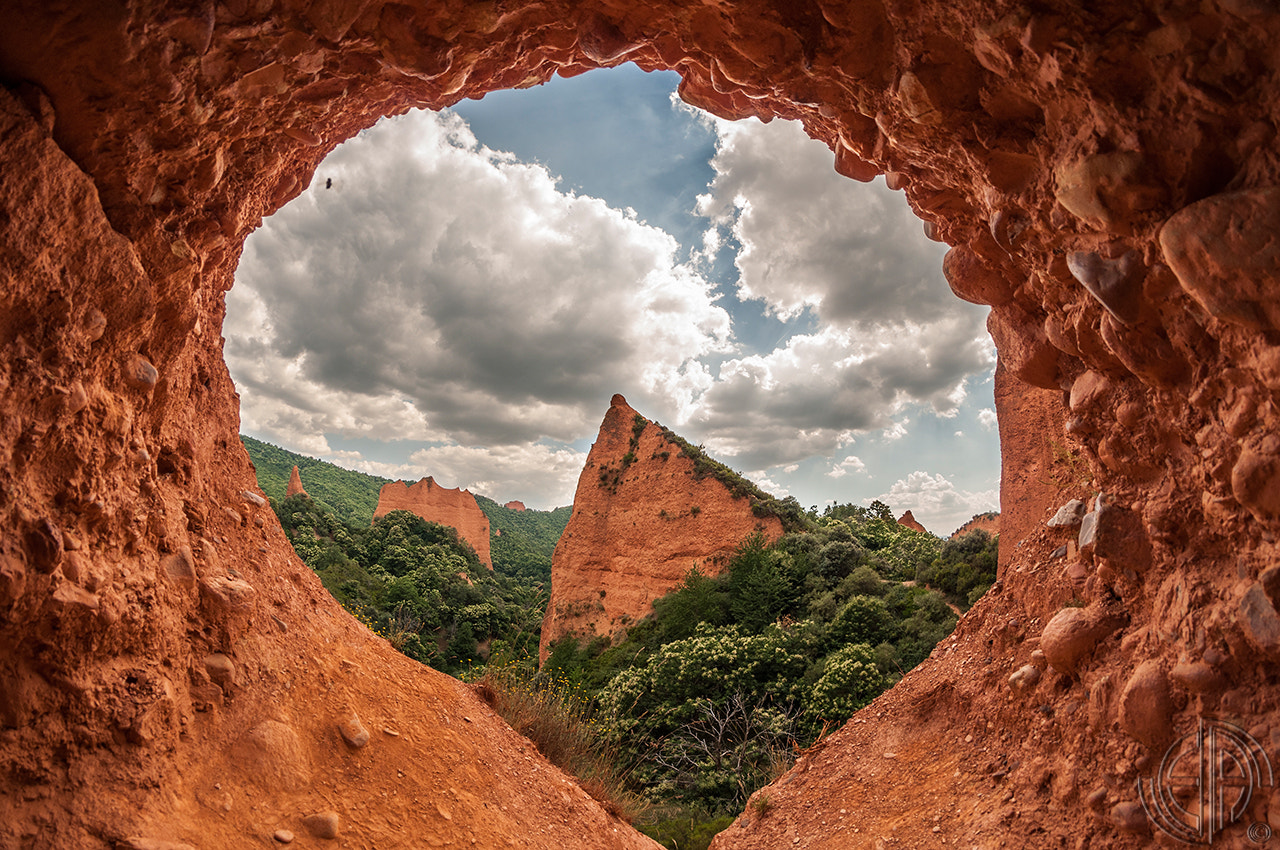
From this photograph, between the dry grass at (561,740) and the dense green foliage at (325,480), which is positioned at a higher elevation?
the dry grass at (561,740)

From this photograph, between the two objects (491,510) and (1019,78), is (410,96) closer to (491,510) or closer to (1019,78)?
(1019,78)

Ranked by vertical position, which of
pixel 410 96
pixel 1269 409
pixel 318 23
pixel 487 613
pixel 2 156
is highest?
pixel 410 96

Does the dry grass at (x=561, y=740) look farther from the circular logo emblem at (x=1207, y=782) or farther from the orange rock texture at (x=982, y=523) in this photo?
the orange rock texture at (x=982, y=523)

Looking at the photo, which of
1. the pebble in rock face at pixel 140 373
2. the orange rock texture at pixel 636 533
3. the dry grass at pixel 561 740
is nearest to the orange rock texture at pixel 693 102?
the pebble in rock face at pixel 140 373

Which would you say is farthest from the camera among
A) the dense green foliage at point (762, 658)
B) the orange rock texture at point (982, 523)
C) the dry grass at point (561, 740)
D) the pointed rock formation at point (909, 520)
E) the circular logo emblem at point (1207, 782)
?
the pointed rock formation at point (909, 520)

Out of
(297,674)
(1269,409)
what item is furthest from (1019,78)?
(297,674)

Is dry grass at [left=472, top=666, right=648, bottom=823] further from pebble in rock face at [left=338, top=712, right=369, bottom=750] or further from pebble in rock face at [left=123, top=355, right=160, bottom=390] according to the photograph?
pebble in rock face at [left=123, top=355, right=160, bottom=390]

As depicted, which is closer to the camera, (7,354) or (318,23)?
(7,354)
